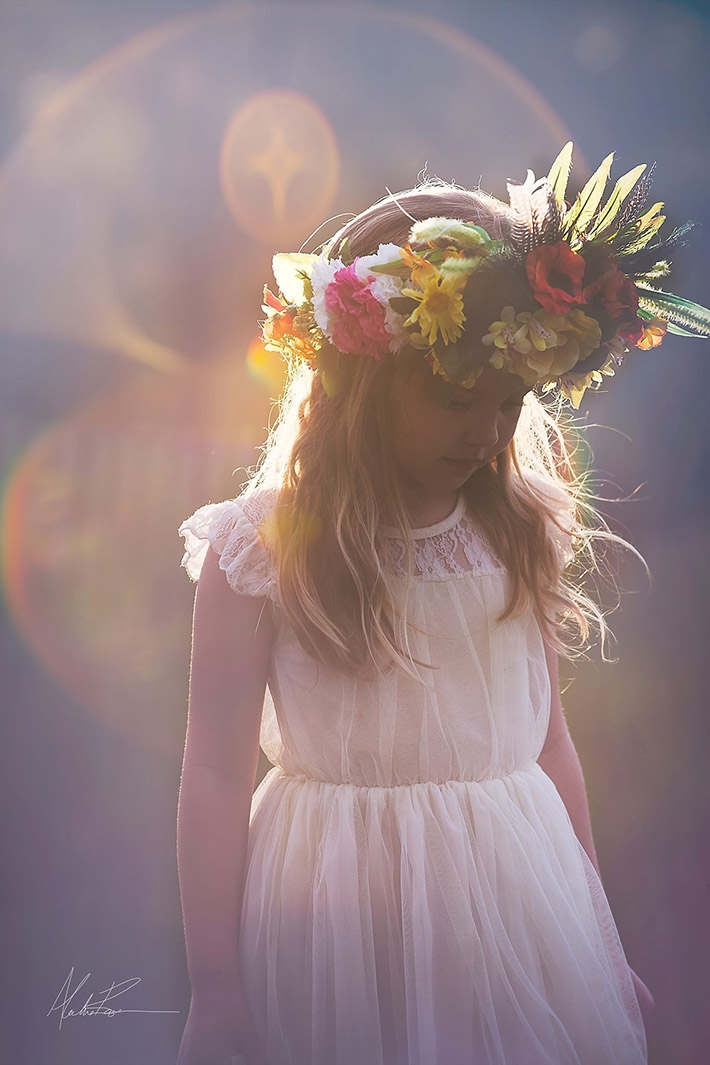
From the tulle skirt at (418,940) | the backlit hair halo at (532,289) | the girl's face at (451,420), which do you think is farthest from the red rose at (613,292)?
the tulle skirt at (418,940)

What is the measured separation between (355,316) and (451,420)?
137 mm

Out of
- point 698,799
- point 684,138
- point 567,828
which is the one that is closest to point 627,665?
point 698,799

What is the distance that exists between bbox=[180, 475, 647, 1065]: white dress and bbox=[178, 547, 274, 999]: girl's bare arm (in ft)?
0.09

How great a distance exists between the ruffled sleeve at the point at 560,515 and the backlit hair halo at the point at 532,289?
22 centimetres

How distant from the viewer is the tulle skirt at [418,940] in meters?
0.76

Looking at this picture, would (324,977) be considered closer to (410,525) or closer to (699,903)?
(410,525)

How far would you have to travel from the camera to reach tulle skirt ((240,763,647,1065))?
0.76 m

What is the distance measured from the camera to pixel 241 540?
82 centimetres

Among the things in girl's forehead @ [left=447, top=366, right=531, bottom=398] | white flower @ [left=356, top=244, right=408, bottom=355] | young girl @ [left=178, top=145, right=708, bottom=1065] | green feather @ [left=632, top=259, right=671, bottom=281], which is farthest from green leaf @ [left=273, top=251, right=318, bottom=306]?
green feather @ [left=632, top=259, right=671, bottom=281]

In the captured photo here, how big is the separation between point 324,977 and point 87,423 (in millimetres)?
1166

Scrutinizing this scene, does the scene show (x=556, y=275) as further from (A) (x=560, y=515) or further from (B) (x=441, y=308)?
(A) (x=560, y=515)
